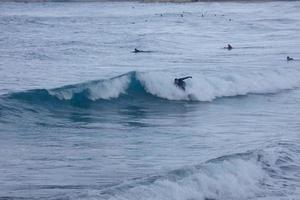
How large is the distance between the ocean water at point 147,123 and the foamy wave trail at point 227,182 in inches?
0.8

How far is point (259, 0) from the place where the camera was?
126000mm

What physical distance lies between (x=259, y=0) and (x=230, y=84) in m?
101

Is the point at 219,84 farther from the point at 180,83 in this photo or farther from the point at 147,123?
the point at 147,123

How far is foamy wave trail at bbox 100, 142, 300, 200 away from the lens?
11.9 meters

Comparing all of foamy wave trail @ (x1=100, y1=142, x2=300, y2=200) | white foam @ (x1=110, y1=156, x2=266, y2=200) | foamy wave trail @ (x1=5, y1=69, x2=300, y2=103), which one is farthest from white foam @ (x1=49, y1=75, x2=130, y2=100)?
white foam @ (x1=110, y1=156, x2=266, y2=200)

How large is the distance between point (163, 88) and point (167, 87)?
122mm

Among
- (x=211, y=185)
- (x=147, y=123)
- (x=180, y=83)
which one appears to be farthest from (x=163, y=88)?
(x=211, y=185)

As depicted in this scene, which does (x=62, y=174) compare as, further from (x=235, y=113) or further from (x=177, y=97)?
(x=177, y=97)

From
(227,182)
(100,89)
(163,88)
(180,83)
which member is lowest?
(163,88)

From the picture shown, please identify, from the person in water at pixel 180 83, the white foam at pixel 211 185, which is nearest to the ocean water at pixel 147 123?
the white foam at pixel 211 185

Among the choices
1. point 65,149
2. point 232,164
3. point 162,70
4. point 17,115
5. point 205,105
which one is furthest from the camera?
point 162,70

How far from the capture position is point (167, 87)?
25047 mm

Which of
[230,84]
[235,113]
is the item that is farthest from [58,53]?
[235,113]

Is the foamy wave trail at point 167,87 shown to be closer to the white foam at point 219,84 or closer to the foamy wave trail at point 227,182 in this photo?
the white foam at point 219,84
